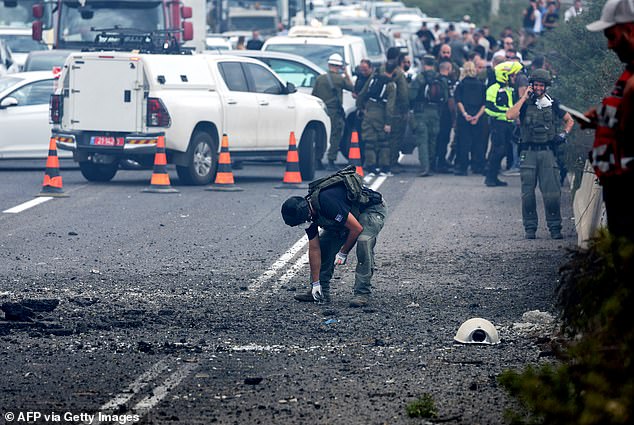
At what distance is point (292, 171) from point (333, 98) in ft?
9.81

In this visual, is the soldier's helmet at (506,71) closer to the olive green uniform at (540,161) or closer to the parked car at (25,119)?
the olive green uniform at (540,161)

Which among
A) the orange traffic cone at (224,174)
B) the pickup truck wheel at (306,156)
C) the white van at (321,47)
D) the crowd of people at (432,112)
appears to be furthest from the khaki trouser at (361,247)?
the white van at (321,47)

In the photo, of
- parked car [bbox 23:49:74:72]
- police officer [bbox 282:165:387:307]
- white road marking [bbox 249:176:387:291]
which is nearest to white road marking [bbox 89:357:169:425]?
police officer [bbox 282:165:387:307]

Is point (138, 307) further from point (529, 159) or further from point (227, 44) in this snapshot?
point (227, 44)

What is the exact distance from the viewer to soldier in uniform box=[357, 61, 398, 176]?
20.7 m

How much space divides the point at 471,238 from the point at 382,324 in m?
4.95

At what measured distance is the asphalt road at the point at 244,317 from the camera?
6.83m

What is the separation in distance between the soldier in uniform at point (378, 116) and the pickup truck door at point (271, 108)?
4.38 feet

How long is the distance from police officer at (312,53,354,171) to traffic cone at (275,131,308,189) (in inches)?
80.8

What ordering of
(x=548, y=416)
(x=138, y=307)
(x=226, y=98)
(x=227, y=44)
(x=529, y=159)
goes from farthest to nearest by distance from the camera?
1. (x=227, y=44)
2. (x=226, y=98)
3. (x=529, y=159)
4. (x=138, y=307)
5. (x=548, y=416)

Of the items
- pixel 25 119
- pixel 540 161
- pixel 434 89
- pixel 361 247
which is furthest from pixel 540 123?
pixel 25 119

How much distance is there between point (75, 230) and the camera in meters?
14.0

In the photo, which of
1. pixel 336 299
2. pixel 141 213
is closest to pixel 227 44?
pixel 141 213

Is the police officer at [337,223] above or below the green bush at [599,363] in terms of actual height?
below
